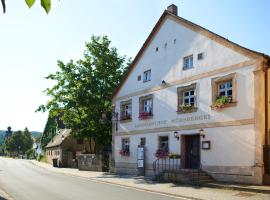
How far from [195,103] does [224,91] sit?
2.24 meters

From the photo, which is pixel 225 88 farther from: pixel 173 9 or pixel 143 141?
pixel 143 141

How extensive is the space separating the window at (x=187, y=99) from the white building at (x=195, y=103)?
0.06 metres

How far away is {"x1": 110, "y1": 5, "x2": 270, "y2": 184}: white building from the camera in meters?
18.4

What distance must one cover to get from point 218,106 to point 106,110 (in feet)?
56.8

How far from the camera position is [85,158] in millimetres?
35438

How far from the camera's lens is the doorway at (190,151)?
22.0 meters

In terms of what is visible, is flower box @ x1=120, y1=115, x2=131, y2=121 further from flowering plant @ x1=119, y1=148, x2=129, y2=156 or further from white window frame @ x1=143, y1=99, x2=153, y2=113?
flowering plant @ x1=119, y1=148, x2=129, y2=156

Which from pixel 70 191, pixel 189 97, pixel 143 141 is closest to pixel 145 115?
pixel 143 141

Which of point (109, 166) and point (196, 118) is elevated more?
point (196, 118)

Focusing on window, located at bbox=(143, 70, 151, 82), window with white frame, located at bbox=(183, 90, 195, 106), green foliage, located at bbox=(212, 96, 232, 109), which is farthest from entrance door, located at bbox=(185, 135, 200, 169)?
window, located at bbox=(143, 70, 151, 82)

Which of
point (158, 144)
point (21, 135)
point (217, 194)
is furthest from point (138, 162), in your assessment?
point (21, 135)

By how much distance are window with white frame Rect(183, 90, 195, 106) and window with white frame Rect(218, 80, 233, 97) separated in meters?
2.28

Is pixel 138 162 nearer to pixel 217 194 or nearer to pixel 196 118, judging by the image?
pixel 196 118

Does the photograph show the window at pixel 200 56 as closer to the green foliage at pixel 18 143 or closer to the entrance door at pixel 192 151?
the entrance door at pixel 192 151
